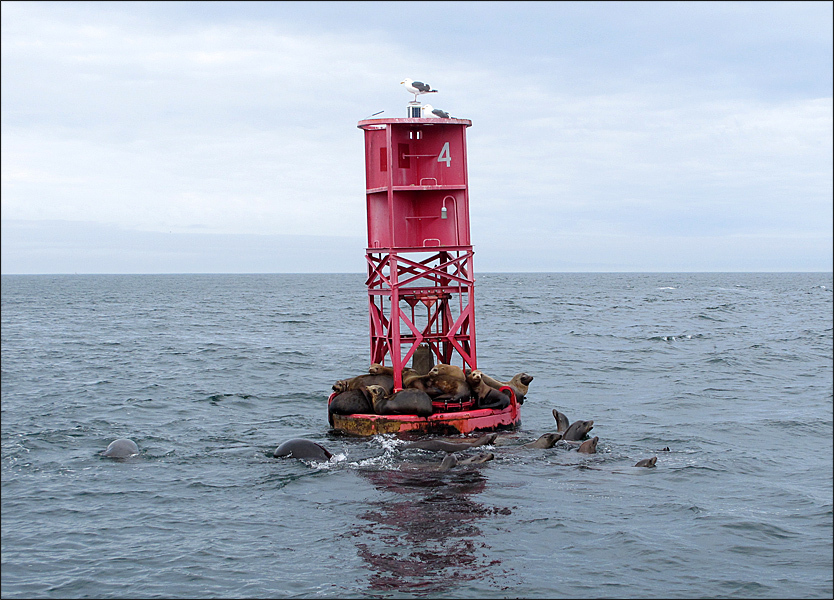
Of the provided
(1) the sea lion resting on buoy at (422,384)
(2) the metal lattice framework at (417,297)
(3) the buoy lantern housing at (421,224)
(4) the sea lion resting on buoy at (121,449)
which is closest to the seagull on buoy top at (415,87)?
(3) the buoy lantern housing at (421,224)

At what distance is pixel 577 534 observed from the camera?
1596cm

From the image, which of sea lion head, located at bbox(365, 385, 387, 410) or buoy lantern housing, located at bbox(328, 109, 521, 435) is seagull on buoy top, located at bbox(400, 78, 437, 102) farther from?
sea lion head, located at bbox(365, 385, 387, 410)

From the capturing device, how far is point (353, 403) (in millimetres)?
23656

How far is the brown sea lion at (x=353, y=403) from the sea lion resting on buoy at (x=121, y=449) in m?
5.28

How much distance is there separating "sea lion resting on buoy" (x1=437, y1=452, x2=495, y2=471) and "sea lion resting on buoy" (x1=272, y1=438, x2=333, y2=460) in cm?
294

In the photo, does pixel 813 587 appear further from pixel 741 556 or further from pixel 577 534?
pixel 577 534

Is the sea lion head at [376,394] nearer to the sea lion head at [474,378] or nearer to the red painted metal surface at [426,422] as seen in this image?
the red painted metal surface at [426,422]

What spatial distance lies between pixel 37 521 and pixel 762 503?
47.1 feet

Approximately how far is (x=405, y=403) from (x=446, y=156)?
709 cm

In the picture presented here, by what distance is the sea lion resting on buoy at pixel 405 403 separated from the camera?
75.1 ft

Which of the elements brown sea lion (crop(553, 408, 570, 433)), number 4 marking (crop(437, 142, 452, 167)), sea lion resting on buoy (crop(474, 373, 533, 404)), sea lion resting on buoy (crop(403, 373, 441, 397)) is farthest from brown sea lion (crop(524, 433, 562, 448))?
number 4 marking (crop(437, 142, 452, 167))

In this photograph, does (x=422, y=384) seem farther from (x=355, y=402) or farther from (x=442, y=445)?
(x=442, y=445)

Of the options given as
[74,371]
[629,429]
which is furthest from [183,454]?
[74,371]

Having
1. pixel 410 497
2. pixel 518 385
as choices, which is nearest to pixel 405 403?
pixel 518 385
